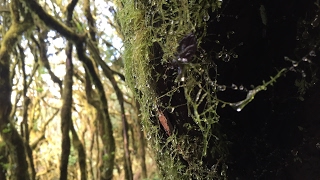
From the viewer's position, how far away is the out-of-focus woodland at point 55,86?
2.16m

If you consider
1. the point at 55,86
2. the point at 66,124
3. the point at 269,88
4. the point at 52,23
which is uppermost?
the point at 52,23

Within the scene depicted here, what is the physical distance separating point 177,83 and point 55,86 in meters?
2.92

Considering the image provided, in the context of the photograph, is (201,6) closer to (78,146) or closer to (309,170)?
(309,170)

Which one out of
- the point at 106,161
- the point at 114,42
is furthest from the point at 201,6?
the point at 114,42

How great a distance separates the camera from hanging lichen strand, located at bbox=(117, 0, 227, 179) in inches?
17.1

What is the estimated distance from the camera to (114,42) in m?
3.07

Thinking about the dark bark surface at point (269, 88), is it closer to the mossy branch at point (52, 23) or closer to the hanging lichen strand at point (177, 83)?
the hanging lichen strand at point (177, 83)

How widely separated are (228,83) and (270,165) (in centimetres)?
12

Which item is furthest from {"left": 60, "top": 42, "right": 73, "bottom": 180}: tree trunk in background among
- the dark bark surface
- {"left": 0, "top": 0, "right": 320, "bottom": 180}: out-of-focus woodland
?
the dark bark surface

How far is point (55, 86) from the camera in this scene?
3.21 metres

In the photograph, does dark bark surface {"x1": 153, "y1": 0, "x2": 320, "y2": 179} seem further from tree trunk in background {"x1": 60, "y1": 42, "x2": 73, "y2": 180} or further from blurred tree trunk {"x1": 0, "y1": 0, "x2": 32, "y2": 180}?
blurred tree trunk {"x1": 0, "y1": 0, "x2": 32, "y2": 180}

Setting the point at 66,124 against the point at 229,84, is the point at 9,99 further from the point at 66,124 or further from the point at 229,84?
the point at 229,84

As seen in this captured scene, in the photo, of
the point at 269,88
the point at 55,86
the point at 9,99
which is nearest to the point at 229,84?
the point at 269,88

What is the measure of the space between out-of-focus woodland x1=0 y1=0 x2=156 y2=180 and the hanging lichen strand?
2.80 ft
